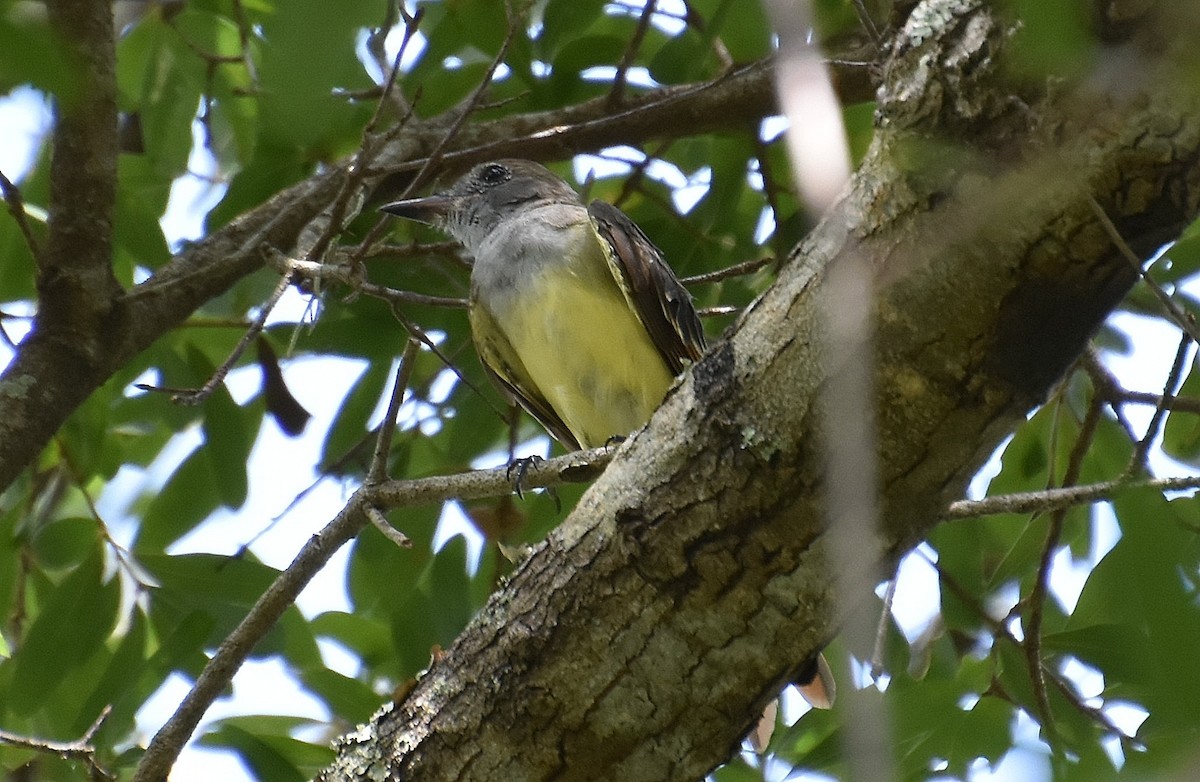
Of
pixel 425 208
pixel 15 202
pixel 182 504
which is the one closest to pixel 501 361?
pixel 425 208

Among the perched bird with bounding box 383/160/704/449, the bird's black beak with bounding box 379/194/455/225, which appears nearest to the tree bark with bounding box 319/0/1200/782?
the perched bird with bounding box 383/160/704/449

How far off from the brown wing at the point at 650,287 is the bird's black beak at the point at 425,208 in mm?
675

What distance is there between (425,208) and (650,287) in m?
1.25

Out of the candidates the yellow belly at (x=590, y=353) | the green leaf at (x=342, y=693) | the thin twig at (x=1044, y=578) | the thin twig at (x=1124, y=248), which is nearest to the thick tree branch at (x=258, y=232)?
the yellow belly at (x=590, y=353)

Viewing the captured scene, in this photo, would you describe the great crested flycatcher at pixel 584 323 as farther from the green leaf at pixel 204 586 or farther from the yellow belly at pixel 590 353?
the green leaf at pixel 204 586

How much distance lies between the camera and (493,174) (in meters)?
5.51

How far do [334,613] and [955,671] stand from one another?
1841mm

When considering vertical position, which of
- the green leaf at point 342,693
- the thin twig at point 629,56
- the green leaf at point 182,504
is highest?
the thin twig at point 629,56

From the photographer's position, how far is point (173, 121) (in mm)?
4320

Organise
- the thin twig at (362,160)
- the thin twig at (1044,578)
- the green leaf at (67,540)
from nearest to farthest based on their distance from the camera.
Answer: the thin twig at (362,160) → the thin twig at (1044,578) → the green leaf at (67,540)

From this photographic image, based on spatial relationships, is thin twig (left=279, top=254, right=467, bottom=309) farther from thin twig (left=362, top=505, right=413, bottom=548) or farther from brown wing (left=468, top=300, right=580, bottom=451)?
brown wing (left=468, top=300, right=580, bottom=451)

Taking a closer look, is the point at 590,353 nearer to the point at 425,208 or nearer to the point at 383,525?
the point at 425,208

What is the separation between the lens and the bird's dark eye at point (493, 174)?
17.9 feet

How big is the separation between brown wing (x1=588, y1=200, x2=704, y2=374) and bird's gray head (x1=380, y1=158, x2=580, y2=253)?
1.05m
